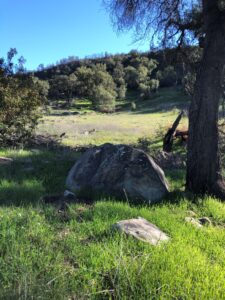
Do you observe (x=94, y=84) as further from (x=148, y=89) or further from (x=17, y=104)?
(x=17, y=104)

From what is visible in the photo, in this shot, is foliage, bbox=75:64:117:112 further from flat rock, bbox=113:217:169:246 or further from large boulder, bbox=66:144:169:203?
flat rock, bbox=113:217:169:246

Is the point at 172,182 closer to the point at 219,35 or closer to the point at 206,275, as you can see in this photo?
the point at 219,35

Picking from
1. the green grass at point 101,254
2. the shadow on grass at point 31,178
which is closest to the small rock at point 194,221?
the green grass at point 101,254

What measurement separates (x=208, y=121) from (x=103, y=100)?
82.0 m

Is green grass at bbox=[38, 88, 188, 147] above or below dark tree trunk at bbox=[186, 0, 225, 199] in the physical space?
below

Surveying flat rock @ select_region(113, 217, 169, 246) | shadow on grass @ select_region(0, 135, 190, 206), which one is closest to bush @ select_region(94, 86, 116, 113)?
shadow on grass @ select_region(0, 135, 190, 206)

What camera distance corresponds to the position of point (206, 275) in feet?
11.3

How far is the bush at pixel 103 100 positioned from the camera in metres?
83.4

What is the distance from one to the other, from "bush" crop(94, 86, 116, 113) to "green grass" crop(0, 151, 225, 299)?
76.6 metres

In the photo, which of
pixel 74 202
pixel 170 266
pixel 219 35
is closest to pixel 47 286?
pixel 170 266

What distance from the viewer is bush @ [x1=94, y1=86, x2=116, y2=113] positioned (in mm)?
83363

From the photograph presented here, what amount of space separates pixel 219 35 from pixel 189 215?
10.4 ft

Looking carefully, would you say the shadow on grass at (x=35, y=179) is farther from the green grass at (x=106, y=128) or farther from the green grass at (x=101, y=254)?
the green grass at (x=106, y=128)

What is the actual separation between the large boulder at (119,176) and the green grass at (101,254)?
46 centimetres
